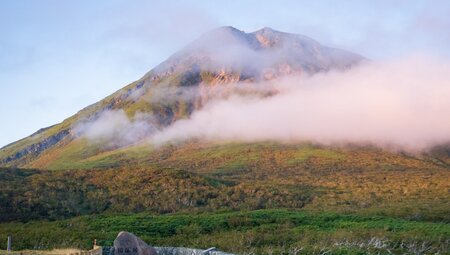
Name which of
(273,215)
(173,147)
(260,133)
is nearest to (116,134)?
(173,147)

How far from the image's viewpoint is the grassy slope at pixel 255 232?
37719 mm

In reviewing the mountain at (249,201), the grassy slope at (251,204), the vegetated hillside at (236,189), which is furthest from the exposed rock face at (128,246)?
the vegetated hillside at (236,189)

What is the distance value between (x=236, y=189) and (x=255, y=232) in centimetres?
3248

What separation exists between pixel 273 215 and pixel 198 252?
74.6 feet

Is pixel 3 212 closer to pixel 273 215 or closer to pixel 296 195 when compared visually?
pixel 273 215

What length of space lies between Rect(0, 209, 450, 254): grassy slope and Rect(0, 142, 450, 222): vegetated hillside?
26.1ft

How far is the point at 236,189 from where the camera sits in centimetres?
7600

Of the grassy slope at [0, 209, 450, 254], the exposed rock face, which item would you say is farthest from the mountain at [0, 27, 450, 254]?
the exposed rock face

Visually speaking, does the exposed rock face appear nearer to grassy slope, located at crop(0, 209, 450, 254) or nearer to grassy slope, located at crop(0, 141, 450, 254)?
grassy slope, located at crop(0, 209, 450, 254)

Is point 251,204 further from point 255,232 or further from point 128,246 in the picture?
point 128,246

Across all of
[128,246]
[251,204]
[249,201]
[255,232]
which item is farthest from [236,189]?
[128,246]

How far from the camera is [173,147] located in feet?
508

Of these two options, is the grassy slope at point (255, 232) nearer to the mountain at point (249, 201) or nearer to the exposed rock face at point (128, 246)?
the mountain at point (249, 201)

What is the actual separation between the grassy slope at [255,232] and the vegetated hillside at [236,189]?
26.1 ft
